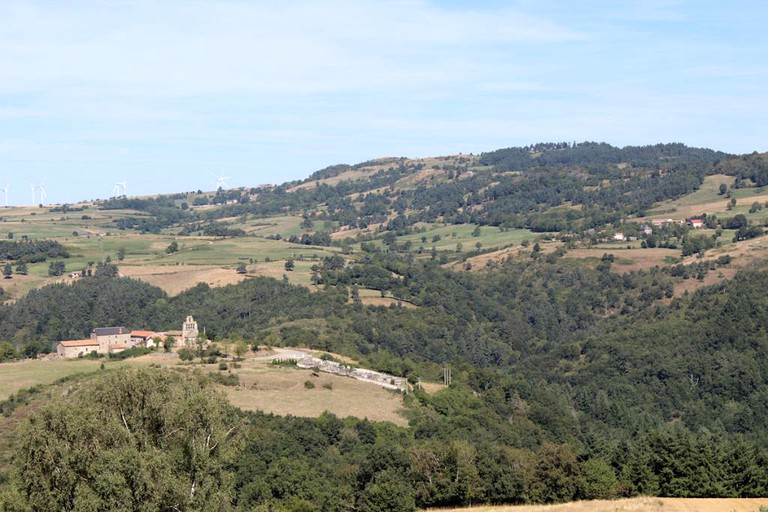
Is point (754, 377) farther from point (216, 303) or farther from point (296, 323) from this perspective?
point (216, 303)

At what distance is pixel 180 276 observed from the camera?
18825cm

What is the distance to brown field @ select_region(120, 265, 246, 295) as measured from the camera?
183 metres

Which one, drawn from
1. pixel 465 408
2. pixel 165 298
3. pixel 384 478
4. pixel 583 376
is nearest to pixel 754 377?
pixel 583 376

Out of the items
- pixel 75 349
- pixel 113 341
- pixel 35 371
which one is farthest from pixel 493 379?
pixel 75 349

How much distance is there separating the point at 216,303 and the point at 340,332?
1328 inches

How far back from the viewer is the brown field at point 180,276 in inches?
7190

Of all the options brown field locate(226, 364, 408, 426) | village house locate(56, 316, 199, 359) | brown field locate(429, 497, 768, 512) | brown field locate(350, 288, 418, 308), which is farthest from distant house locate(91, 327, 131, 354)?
brown field locate(429, 497, 768, 512)

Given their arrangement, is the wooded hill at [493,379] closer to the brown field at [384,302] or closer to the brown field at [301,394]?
the brown field at [384,302]

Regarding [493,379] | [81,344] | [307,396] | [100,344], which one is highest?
[81,344]

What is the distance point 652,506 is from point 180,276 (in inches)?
5730

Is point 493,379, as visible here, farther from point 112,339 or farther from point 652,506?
point 652,506

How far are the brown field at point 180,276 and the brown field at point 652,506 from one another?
129391 mm

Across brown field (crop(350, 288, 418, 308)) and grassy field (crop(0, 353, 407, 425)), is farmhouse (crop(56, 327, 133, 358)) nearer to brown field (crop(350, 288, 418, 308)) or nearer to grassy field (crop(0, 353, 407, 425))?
grassy field (crop(0, 353, 407, 425))

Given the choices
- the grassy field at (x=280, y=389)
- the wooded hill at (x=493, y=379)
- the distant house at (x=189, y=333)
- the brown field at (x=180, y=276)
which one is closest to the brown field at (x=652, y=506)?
the wooded hill at (x=493, y=379)
